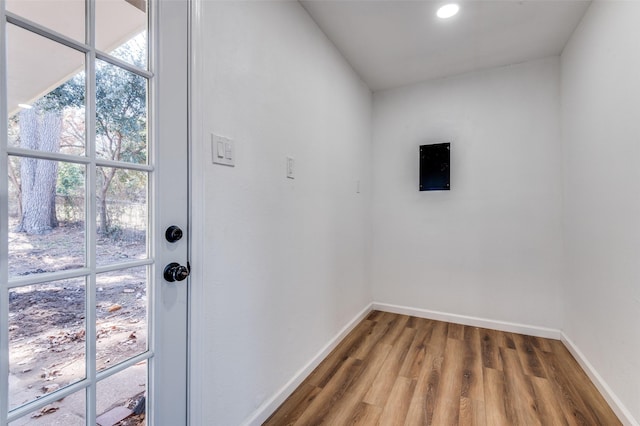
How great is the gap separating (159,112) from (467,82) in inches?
110

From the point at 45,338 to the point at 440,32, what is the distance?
8.95 ft

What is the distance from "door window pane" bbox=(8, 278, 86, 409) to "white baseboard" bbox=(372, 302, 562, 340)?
2763mm

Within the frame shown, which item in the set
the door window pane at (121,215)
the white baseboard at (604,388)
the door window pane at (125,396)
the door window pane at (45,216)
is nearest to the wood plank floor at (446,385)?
the white baseboard at (604,388)

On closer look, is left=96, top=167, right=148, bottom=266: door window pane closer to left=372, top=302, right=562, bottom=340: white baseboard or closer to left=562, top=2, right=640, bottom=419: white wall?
left=562, top=2, right=640, bottom=419: white wall

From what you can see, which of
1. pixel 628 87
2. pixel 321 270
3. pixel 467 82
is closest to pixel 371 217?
pixel 321 270

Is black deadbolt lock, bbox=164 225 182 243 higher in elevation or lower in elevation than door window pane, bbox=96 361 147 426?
higher

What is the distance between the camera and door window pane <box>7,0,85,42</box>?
72 centimetres

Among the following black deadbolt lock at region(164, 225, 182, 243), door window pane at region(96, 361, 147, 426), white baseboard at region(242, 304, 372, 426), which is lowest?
white baseboard at region(242, 304, 372, 426)

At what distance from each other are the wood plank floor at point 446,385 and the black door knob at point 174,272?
1016mm

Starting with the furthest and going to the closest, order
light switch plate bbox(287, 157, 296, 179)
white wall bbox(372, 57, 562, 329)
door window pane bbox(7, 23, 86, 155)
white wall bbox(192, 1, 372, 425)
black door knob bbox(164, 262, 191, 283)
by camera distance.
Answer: white wall bbox(372, 57, 562, 329) → light switch plate bbox(287, 157, 296, 179) → white wall bbox(192, 1, 372, 425) → black door knob bbox(164, 262, 191, 283) → door window pane bbox(7, 23, 86, 155)

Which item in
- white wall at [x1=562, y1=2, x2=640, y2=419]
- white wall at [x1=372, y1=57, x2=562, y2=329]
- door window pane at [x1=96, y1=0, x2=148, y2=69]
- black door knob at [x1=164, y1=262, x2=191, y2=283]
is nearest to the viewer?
door window pane at [x1=96, y1=0, x2=148, y2=69]

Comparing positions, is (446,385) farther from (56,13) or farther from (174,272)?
(56,13)

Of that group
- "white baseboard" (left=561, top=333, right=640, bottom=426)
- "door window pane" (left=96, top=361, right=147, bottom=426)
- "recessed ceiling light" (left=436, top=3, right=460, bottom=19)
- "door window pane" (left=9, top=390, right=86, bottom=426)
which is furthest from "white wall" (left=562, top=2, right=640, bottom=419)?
"door window pane" (left=9, top=390, right=86, bottom=426)

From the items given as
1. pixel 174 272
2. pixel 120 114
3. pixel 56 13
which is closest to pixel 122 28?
pixel 56 13
